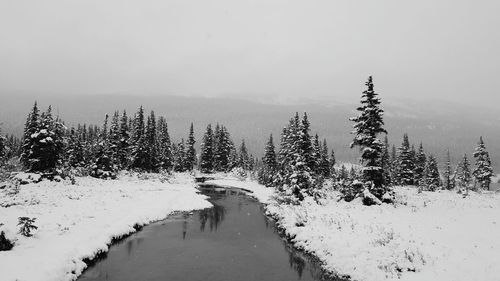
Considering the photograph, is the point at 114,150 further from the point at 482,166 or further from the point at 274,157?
the point at 482,166

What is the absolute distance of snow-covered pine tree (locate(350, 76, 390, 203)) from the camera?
28922 mm

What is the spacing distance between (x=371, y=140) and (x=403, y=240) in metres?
14.0

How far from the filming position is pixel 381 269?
14320mm

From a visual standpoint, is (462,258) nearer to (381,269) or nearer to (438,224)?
(381,269)

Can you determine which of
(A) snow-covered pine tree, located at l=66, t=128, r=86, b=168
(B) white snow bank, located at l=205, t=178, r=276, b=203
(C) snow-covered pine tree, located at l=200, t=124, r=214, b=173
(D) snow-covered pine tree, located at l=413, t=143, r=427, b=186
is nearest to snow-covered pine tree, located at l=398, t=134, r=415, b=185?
(D) snow-covered pine tree, located at l=413, t=143, r=427, b=186

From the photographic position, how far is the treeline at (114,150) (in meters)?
38.5

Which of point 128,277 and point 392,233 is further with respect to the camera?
point 392,233

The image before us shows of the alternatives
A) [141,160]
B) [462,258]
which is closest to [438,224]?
[462,258]

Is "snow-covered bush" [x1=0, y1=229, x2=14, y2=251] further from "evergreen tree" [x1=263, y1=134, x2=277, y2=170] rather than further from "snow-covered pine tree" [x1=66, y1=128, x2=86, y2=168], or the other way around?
"evergreen tree" [x1=263, y1=134, x2=277, y2=170]

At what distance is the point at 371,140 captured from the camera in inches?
1158

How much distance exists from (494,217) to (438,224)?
5149 mm

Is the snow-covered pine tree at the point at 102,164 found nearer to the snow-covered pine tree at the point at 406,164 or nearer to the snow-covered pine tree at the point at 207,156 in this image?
the snow-covered pine tree at the point at 207,156

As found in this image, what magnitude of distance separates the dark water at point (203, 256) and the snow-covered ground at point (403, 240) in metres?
1.51

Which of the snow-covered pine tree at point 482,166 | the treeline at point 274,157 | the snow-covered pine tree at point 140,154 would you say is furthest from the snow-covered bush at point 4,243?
the snow-covered pine tree at point 482,166
